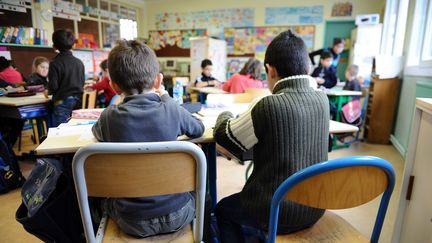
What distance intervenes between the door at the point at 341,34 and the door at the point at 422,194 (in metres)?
5.30

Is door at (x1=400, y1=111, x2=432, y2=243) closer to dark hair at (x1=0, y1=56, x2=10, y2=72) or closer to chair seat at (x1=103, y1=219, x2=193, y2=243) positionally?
chair seat at (x1=103, y1=219, x2=193, y2=243)

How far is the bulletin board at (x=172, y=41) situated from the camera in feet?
22.7

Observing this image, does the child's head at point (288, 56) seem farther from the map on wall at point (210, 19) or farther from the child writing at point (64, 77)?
the map on wall at point (210, 19)

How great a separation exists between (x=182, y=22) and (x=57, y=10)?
289cm

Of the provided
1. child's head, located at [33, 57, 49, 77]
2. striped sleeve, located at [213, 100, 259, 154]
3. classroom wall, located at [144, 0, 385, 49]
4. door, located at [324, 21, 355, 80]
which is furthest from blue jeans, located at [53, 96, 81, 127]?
door, located at [324, 21, 355, 80]

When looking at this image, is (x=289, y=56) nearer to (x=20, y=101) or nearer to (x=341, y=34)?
(x=20, y=101)

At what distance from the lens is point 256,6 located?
6.24 m

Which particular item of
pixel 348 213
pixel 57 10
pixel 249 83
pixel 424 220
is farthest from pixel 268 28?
pixel 424 220

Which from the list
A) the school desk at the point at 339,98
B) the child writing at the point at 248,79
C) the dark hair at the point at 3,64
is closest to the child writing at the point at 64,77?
the dark hair at the point at 3,64

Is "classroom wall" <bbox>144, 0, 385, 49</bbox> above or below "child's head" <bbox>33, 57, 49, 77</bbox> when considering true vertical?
above

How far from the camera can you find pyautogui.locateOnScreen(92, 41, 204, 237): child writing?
0.86 meters

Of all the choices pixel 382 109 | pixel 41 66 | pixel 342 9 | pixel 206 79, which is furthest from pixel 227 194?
pixel 342 9

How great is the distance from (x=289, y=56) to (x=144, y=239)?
0.79 metres

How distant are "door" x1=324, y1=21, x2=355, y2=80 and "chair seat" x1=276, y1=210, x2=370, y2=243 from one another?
18.4 feet
